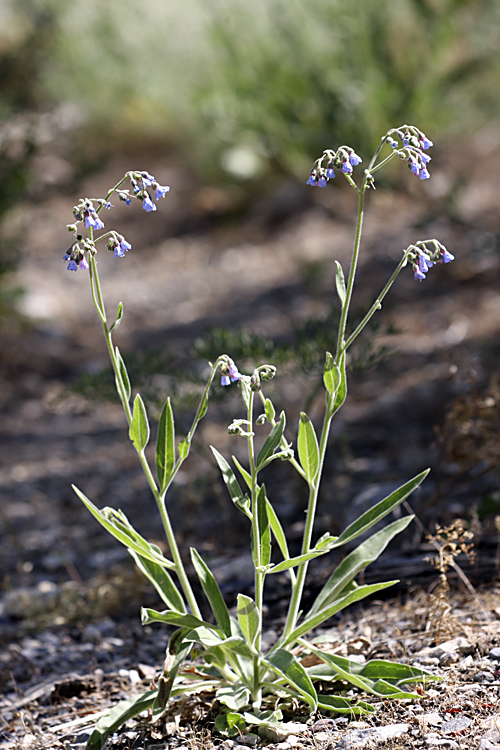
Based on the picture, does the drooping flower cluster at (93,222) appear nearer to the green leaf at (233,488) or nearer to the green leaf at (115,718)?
the green leaf at (233,488)

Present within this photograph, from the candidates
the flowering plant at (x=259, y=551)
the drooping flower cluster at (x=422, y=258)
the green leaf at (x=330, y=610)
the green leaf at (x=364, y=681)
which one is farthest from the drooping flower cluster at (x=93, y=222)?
the green leaf at (x=364, y=681)

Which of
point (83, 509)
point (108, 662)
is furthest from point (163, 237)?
point (108, 662)

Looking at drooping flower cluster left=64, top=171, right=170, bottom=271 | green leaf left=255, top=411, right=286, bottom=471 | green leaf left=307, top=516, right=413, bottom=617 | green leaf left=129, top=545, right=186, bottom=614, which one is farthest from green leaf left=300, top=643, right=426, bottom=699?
drooping flower cluster left=64, top=171, right=170, bottom=271

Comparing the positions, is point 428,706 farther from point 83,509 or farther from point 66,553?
point 83,509

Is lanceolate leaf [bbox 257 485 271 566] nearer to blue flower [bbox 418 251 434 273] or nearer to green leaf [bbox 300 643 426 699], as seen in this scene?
green leaf [bbox 300 643 426 699]

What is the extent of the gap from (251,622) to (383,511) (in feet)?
1.36

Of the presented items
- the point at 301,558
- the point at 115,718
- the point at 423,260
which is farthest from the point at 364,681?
the point at 423,260

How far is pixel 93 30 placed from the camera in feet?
28.4

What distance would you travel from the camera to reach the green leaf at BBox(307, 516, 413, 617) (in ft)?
6.11

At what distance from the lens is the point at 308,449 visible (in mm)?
1841

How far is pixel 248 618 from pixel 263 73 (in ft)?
18.4

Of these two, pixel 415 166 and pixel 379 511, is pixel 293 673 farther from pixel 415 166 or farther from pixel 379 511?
pixel 415 166

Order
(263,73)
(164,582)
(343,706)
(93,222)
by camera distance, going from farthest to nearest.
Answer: (263,73)
(164,582)
(343,706)
(93,222)

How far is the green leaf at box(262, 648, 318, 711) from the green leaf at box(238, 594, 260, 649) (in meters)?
0.07
